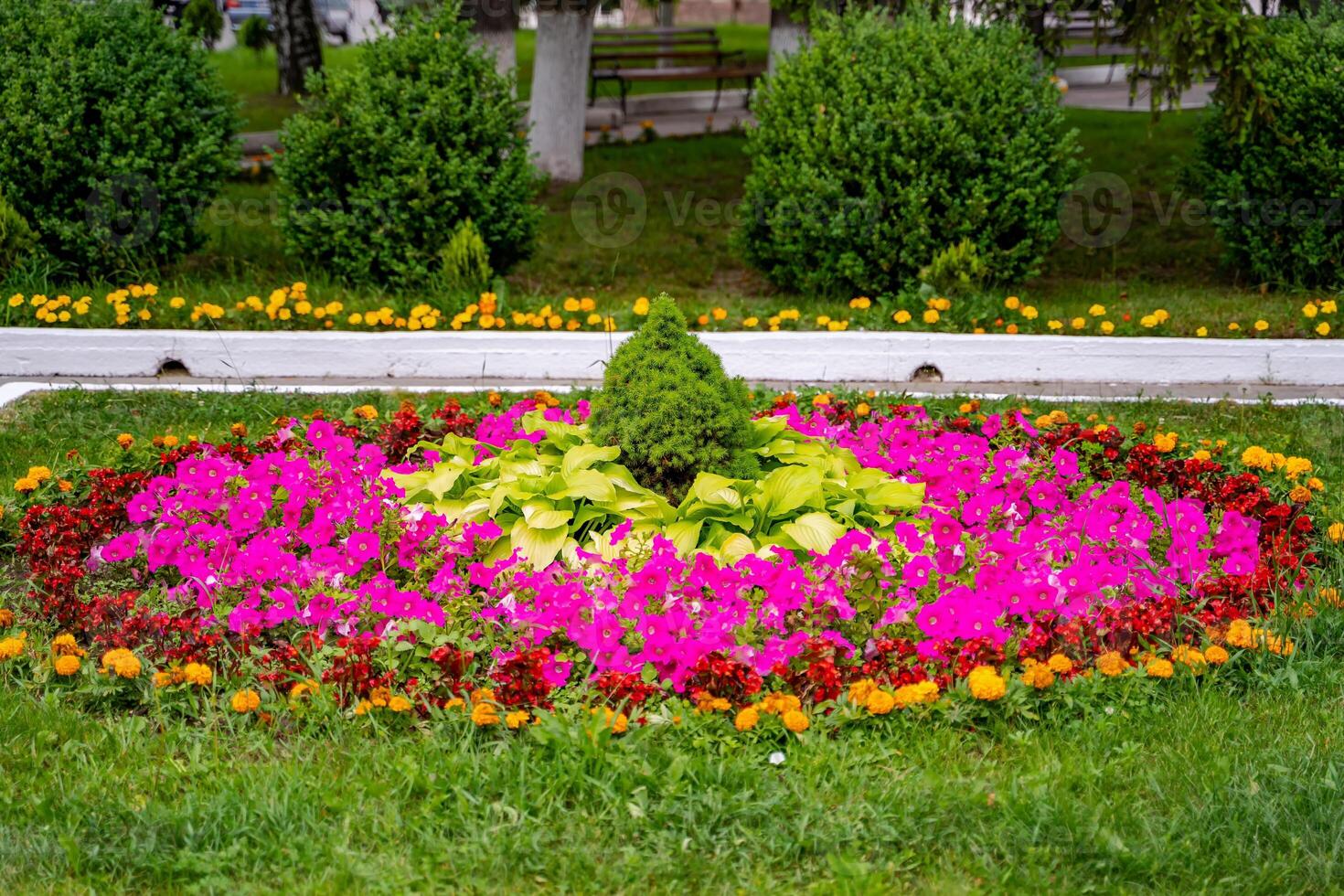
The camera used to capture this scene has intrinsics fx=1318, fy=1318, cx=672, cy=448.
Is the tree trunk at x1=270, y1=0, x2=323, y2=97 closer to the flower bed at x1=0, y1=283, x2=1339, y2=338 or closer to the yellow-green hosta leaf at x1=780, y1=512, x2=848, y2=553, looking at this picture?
the flower bed at x1=0, y1=283, x2=1339, y2=338

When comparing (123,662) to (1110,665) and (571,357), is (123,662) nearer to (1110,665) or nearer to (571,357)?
(1110,665)

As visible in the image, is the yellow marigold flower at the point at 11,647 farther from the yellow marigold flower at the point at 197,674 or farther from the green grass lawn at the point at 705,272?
the green grass lawn at the point at 705,272

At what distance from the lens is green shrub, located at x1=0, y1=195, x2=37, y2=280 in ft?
23.3

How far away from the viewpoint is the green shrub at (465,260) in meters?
7.23

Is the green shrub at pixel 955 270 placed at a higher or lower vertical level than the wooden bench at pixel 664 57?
lower

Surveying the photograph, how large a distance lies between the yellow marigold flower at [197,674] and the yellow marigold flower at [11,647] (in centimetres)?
49

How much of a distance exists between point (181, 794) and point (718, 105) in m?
14.8

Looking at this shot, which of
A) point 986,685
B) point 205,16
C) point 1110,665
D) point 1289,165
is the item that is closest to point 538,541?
point 986,685

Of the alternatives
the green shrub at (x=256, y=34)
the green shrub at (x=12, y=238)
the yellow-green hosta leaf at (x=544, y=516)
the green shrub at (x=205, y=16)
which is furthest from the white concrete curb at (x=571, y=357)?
the green shrub at (x=256, y=34)

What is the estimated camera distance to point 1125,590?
152 inches

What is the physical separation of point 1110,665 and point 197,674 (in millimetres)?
2375

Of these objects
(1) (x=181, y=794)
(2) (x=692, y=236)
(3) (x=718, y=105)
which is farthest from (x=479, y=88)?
(3) (x=718, y=105)

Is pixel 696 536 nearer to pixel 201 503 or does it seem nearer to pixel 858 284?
pixel 201 503

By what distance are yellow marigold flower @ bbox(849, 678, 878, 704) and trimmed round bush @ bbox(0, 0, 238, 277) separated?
5.61m
